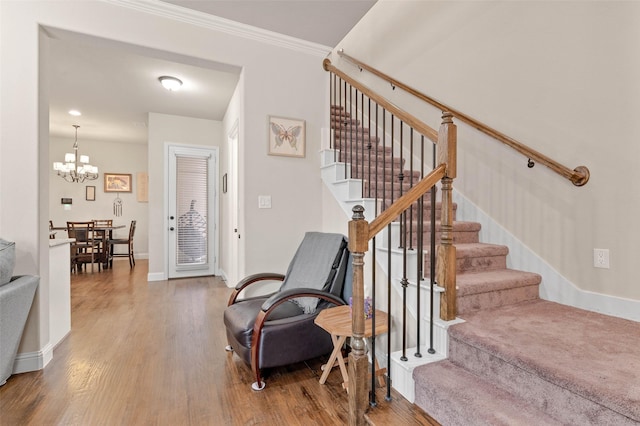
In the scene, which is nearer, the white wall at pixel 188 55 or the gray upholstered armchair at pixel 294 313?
the gray upholstered armchair at pixel 294 313

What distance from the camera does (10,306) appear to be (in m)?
1.90

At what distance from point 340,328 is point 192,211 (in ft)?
14.7

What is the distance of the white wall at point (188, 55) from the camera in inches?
84.7

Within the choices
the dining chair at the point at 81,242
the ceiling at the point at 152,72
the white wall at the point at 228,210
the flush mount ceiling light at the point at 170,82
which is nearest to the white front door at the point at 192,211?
the white wall at the point at 228,210

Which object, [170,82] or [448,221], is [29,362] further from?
[170,82]

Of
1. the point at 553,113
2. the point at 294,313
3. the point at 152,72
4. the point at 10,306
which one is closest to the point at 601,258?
the point at 553,113

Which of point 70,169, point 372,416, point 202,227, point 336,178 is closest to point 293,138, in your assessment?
point 336,178

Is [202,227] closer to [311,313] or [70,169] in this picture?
[70,169]

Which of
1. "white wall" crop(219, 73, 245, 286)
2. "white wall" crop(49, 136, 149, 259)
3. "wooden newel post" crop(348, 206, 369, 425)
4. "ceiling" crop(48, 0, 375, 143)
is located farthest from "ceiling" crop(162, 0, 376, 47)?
"white wall" crop(49, 136, 149, 259)

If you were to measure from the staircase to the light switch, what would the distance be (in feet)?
5.23

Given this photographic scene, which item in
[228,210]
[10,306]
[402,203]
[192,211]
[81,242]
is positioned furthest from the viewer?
[81,242]

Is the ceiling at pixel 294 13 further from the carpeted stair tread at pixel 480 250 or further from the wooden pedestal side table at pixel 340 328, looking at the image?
the wooden pedestal side table at pixel 340 328

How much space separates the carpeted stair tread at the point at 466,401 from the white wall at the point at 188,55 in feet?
6.04

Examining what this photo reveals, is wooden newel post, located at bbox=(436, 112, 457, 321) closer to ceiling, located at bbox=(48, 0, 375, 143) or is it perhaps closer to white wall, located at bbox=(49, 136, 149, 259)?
ceiling, located at bbox=(48, 0, 375, 143)
